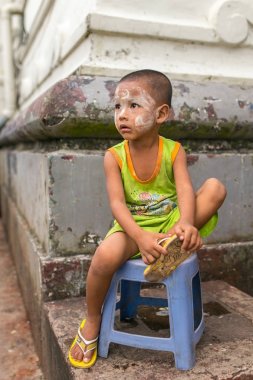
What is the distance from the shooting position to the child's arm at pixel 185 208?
1444 millimetres

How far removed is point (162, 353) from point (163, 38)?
164cm

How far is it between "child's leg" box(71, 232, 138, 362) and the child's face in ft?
1.31

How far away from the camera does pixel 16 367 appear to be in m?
2.18

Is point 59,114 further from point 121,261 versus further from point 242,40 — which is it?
point 242,40

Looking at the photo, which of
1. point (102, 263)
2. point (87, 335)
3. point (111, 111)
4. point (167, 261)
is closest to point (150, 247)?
point (167, 261)

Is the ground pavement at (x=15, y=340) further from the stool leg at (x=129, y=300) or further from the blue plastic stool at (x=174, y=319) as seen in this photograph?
the blue plastic stool at (x=174, y=319)

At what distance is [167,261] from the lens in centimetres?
144

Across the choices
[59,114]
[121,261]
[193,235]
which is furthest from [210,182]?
[59,114]

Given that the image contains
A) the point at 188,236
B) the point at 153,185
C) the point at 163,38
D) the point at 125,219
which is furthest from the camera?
the point at 163,38

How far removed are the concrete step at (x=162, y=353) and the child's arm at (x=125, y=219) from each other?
0.39 metres

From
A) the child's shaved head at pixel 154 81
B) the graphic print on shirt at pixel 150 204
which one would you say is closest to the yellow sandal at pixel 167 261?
the graphic print on shirt at pixel 150 204

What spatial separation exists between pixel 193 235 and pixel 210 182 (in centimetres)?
26

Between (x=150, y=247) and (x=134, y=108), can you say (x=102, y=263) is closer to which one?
(x=150, y=247)

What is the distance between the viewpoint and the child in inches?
59.2
